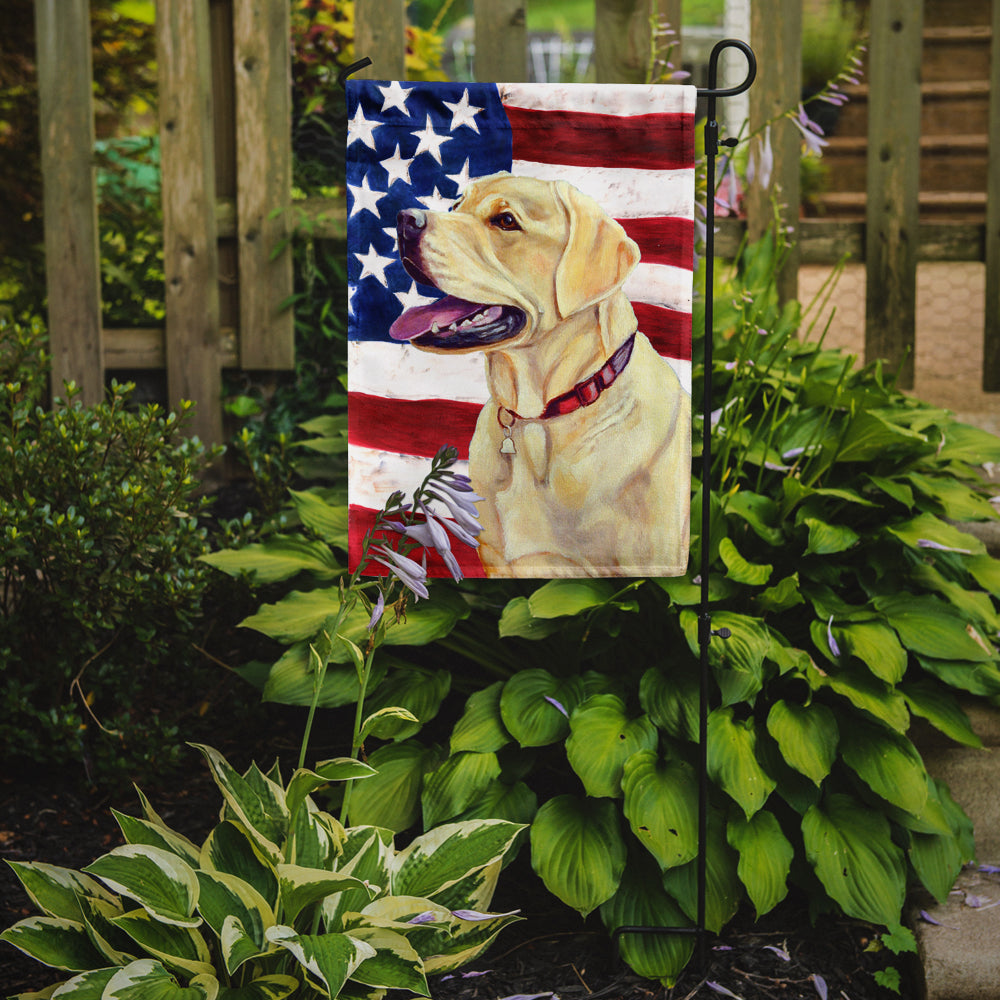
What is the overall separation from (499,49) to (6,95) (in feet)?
7.18

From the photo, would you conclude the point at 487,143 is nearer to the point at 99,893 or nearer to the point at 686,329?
the point at 686,329

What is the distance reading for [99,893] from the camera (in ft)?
5.55

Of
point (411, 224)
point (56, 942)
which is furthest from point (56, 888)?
point (411, 224)

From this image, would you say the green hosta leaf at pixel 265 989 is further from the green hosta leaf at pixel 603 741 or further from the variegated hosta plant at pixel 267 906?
the green hosta leaf at pixel 603 741

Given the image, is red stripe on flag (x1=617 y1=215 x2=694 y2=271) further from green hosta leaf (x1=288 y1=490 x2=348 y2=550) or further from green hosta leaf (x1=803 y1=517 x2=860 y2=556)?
green hosta leaf (x1=288 y1=490 x2=348 y2=550)

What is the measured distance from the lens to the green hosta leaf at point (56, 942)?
1549mm

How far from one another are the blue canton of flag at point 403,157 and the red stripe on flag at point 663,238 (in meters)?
0.27

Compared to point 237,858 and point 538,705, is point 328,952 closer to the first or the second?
point 237,858

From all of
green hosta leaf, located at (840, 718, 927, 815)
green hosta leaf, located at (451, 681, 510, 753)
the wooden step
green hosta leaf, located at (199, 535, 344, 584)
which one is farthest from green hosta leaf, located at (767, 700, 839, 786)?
the wooden step

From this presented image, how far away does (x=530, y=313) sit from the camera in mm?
1889

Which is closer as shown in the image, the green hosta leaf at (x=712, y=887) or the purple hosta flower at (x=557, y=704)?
the green hosta leaf at (x=712, y=887)

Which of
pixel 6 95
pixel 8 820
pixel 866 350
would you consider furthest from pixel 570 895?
pixel 6 95

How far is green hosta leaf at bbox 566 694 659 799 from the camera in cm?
195

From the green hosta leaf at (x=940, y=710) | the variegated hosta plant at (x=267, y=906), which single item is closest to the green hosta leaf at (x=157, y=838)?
the variegated hosta plant at (x=267, y=906)
